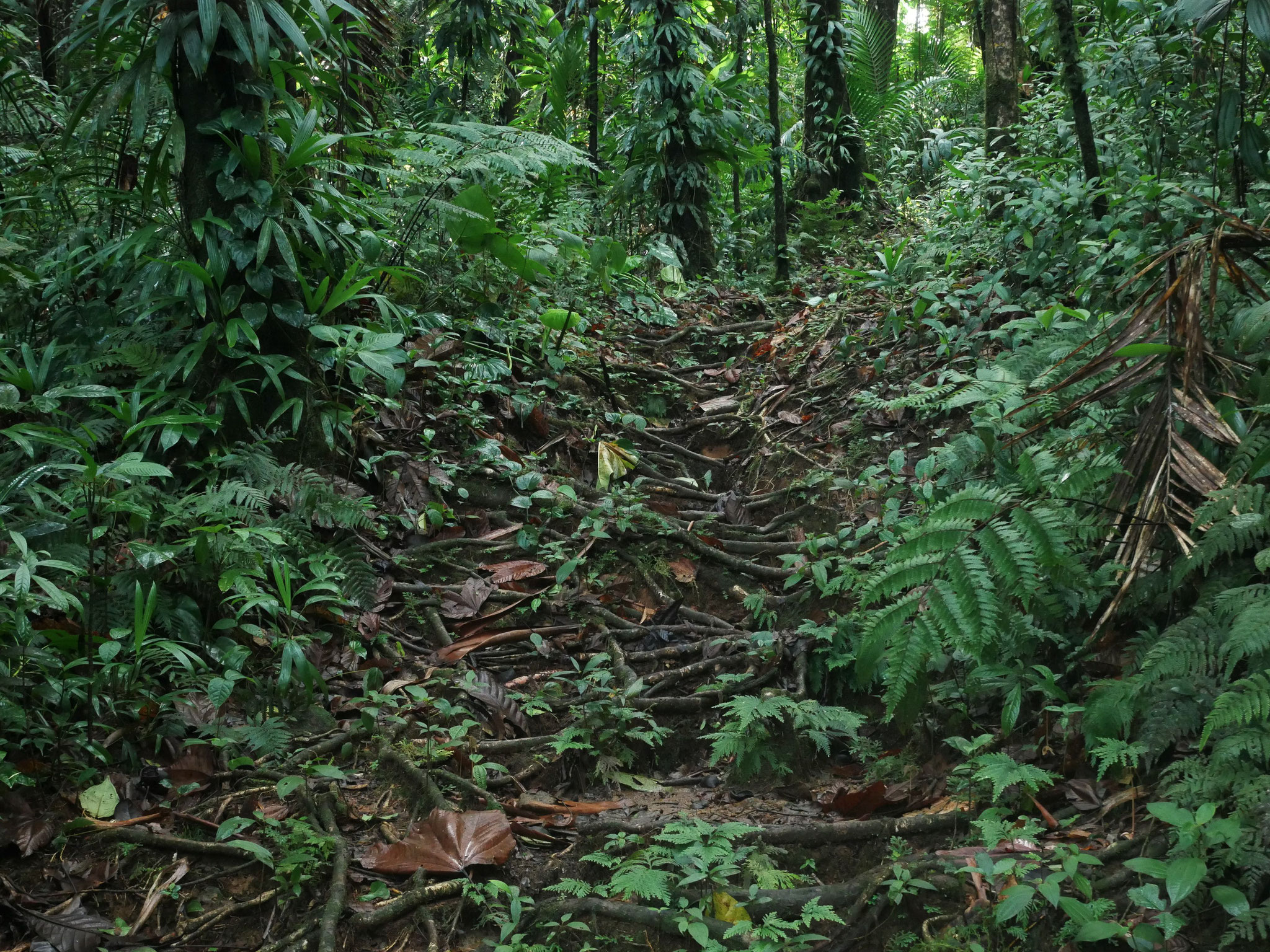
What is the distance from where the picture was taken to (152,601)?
109 inches

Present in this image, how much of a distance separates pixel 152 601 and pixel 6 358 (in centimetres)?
143

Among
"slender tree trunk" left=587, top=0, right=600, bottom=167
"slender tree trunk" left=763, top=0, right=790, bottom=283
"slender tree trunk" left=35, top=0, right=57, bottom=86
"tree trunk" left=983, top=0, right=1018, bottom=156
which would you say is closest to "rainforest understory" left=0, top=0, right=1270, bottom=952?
"slender tree trunk" left=35, top=0, right=57, bottom=86

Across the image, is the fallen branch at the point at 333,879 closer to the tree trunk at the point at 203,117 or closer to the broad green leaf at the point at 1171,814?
the broad green leaf at the point at 1171,814

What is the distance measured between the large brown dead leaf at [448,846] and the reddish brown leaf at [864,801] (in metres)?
1.00

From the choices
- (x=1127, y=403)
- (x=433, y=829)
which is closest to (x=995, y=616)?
(x=1127, y=403)

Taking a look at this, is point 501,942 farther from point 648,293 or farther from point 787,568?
point 648,293

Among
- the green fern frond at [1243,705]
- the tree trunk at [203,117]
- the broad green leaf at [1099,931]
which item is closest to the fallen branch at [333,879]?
the broad green leaf at [1099,931]

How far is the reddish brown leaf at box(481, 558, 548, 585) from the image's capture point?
13.6 feet

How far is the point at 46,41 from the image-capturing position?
581 cm

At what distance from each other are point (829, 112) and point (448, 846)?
895 centimetres

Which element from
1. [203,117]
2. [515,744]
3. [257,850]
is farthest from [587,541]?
[203,117]

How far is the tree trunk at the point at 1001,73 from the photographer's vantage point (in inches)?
273

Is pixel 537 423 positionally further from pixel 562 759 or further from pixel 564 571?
pixel 562 759

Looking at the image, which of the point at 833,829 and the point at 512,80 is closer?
the point at 833,829
